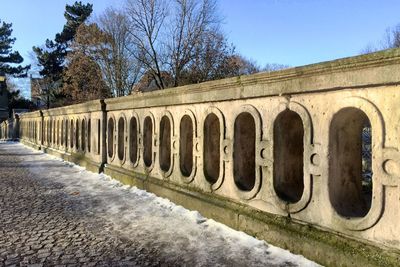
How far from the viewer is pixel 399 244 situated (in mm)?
3256

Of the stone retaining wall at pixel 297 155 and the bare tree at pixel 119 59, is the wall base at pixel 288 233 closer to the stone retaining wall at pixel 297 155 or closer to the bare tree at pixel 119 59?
the stone retaining wall at pixel 297 155

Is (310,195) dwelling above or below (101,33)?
below

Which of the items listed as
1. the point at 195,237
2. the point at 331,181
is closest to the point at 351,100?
the point at 331,181

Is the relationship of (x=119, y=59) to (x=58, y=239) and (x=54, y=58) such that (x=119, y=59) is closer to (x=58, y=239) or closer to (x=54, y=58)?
(x=54, y=58)

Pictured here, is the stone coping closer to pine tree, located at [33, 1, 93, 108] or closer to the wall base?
the wall base

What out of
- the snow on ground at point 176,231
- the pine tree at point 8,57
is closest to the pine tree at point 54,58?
the pine tree at point 8,57

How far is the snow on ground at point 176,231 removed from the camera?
13.4 ft

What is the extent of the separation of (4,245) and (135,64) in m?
33.4

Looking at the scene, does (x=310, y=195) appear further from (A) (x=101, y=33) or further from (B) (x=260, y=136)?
(A) (x=101, y=33)

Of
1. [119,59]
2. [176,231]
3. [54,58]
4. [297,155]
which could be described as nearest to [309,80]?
[297,155]

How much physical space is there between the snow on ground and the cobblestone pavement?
8.8 inches

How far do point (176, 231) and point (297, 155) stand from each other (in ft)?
5.45

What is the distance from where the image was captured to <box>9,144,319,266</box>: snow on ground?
408cm

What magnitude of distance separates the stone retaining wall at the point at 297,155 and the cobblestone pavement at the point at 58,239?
51.4 inches
